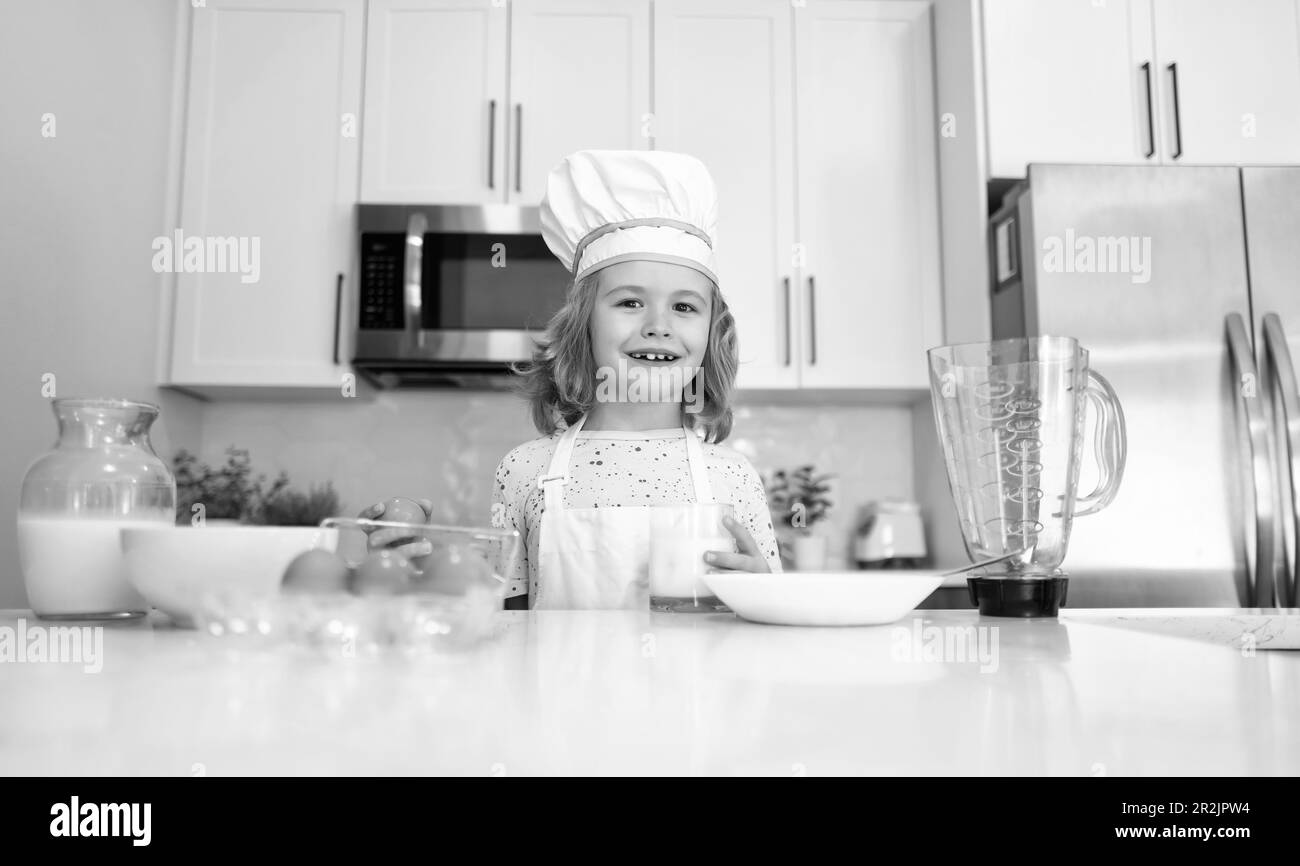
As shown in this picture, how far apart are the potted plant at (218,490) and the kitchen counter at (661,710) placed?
1679 millimetres

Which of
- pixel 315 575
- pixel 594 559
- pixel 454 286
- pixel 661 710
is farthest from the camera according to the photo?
pixel 454 286

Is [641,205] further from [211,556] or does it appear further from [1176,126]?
[1176,126]

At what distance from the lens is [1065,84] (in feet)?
6.63

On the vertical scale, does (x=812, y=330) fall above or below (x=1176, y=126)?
below

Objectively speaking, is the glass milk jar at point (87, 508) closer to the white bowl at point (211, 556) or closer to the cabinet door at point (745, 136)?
the white bowl at point (211, 556)

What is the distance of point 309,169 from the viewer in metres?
2.17

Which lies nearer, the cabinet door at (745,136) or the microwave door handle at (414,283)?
the microwave door handle at (414,283)

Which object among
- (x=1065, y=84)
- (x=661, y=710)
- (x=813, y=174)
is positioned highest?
(x=1065, y=84)

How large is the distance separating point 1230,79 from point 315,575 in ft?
7.64

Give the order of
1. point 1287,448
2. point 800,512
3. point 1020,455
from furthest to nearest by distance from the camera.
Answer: point 800,512, point 1287,448, point 1020,455

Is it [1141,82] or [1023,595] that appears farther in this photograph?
[1141,82]

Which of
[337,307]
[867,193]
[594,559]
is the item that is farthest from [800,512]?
[337,307]

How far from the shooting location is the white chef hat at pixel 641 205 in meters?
1.32

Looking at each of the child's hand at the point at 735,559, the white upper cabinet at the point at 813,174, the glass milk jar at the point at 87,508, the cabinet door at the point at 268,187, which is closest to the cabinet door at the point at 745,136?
the white upper cabinet at the point at 813,174
